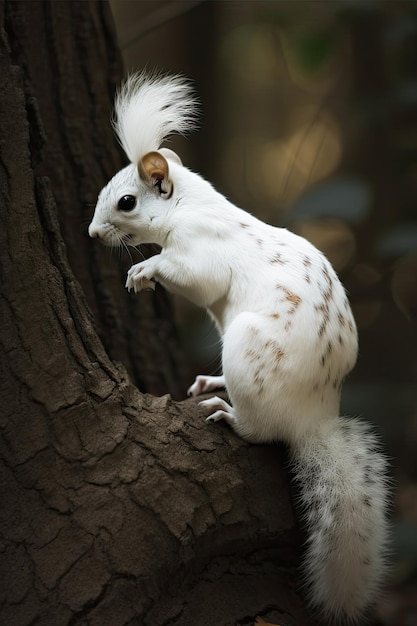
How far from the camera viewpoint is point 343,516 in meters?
1.31

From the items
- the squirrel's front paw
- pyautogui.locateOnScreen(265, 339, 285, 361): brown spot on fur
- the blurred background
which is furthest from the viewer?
the blurred background

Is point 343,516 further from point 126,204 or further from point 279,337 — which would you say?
point 126,204

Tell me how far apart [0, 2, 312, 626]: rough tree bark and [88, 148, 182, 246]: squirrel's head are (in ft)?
0.59

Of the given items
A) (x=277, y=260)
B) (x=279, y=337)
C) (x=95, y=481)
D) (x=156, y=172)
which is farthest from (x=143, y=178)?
(x=95, y=481)

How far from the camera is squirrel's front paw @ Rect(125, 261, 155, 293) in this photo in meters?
1.42

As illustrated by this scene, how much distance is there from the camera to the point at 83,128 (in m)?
2.01

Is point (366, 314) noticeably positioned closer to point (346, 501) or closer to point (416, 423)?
point (416, 423)

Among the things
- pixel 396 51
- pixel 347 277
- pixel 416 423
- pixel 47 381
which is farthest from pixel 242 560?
→ pixel 396 51

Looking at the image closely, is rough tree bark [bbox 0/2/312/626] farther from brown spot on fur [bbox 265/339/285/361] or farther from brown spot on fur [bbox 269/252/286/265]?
brown spot on fur [bbox 269/252/286/265]

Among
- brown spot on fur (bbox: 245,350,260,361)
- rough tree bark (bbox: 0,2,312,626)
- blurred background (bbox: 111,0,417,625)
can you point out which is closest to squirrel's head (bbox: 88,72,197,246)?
rough tree bark (bbox: 0,2,312,626)

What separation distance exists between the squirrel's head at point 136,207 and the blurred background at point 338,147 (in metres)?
0.53

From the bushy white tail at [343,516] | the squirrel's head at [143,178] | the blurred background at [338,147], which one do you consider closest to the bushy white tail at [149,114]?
the squirrel's head at [143,178]

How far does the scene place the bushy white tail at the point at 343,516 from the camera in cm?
131

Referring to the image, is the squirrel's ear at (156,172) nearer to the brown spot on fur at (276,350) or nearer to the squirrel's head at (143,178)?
the squirrel's head at (143,178)
